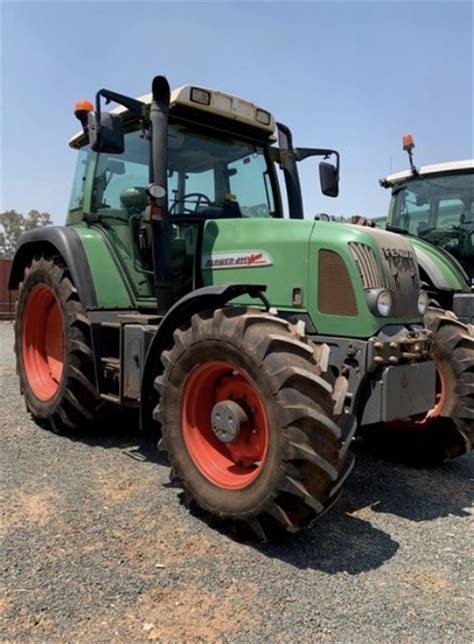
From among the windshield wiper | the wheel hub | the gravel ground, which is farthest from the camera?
the windshield wiper

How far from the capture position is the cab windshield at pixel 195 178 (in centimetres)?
438

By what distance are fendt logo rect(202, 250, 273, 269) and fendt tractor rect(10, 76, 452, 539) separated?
1 centimetres

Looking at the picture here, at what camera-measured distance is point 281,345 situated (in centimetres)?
292

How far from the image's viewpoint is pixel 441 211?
7.11 metres

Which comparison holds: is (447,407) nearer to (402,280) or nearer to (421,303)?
(421,303)

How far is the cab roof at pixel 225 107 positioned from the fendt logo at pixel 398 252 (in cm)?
170

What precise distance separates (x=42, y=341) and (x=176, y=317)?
8.39ft

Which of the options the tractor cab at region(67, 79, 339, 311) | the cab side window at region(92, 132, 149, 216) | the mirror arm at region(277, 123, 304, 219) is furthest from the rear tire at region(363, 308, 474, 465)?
the cab side window at region(92, 132, 149, 216)

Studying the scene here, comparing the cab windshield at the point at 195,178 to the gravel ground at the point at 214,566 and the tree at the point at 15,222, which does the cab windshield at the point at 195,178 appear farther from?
the tree at the point at 15,222

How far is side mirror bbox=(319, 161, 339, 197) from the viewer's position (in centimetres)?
481

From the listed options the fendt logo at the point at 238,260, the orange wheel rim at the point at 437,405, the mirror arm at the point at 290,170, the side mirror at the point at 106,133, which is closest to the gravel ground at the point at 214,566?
the orange wheel rim at the point at 437,405

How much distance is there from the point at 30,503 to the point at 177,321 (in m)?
1.48

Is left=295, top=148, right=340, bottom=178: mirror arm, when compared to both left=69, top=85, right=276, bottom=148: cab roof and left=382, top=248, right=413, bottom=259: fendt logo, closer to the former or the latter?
left=69, top=85, right=276, bottom=148: cab roof

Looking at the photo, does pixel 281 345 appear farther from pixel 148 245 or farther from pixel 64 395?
pixel 64 395
